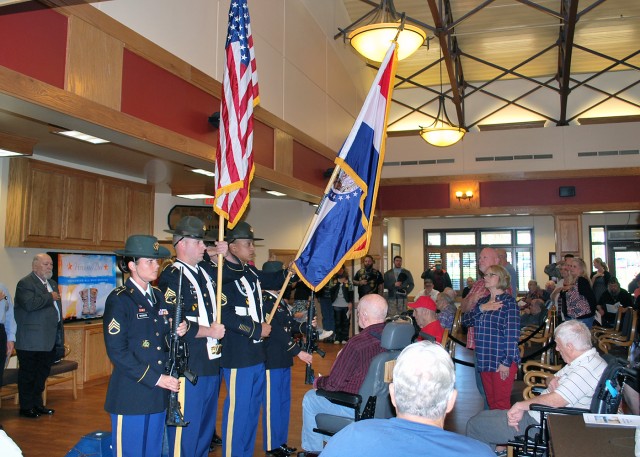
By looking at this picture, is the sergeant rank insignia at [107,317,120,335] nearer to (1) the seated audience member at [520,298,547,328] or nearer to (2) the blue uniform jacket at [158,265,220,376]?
(2) the blue uniform jacket at [158,265,220,376]

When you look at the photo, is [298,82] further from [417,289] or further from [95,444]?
[417,289]

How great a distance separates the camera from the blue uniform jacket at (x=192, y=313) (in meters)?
3.24

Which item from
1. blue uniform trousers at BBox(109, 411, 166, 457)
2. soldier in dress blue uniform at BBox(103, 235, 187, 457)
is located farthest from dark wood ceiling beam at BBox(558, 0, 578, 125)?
blue uniform trousers at BBox(109, 411, 166, 457)

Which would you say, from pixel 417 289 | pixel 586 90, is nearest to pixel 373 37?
pixel 586 90

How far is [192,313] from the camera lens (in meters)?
3.37

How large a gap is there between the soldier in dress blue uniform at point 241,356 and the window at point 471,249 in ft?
48.5

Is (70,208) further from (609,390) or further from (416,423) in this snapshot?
(416,423)

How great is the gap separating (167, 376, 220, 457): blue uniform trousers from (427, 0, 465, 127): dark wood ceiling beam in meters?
9.27

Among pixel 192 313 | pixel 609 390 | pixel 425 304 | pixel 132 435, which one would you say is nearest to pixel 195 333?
pixel 192 313

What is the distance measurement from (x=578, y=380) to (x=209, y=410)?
2157 millimetres

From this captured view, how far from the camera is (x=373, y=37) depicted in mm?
7035

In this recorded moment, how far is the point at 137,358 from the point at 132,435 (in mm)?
391

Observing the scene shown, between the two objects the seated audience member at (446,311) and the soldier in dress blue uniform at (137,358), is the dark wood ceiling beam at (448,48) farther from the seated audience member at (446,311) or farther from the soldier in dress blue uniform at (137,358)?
the soldier in dress blue uniform at (137,358)

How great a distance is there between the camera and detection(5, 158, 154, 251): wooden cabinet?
599 centimetres
